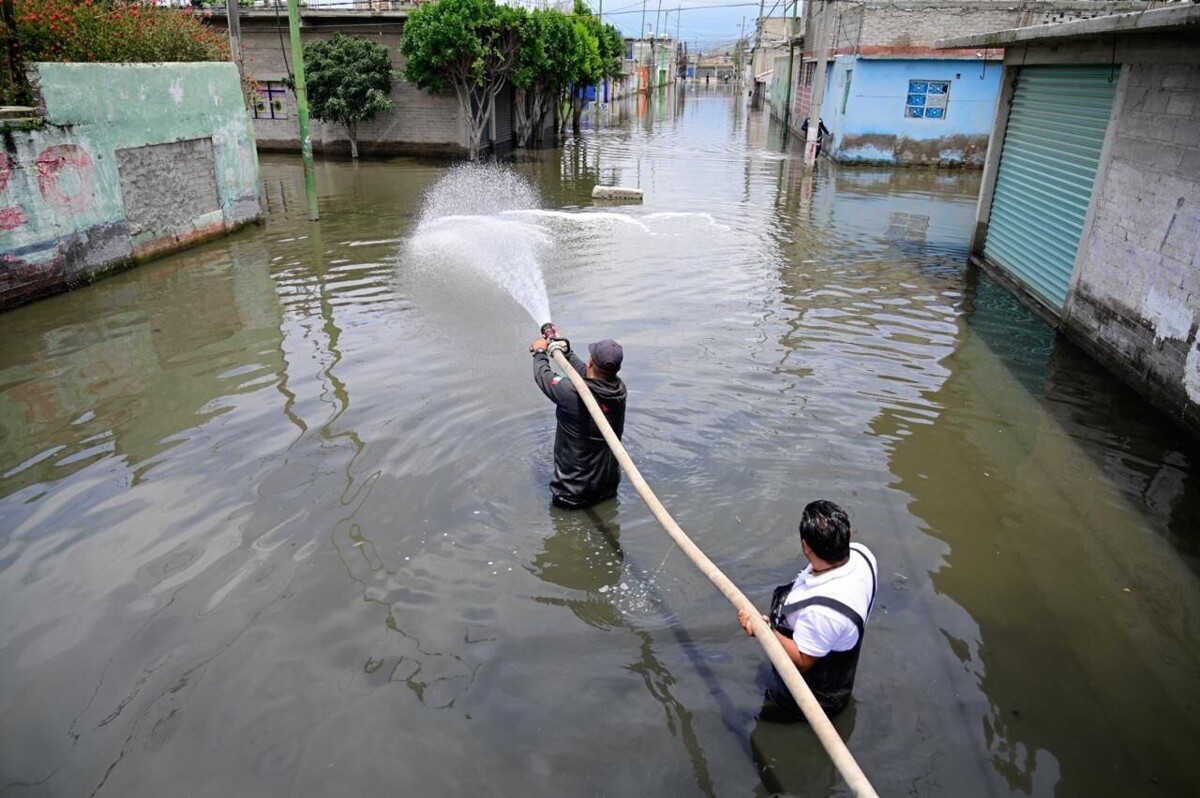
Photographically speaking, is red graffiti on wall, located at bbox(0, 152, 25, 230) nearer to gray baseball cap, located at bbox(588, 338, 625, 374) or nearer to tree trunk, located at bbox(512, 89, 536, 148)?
gray baseball cap, located at bbox(588, 338, 625, 374)

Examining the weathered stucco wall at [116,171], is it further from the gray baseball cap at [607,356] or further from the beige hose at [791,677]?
the beige hose at [791,677]

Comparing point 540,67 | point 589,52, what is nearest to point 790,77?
point 589,52

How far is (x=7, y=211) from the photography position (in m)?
10.0

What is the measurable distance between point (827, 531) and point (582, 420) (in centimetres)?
249

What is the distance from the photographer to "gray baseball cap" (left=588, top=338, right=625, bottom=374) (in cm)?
529

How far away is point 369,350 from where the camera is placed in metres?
9.16

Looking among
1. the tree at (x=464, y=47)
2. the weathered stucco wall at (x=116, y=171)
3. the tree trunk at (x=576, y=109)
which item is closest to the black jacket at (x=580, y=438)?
the weathered stucco wall at (x=116, y=171)

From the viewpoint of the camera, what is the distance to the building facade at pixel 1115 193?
7676 millimetres

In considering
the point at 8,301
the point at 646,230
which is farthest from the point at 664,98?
the point at 8,301

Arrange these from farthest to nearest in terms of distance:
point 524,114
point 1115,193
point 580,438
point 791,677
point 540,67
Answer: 1. point 524,114
2. point 540,67
3. point 1115,193
4. point 580,438
5. point 791,677

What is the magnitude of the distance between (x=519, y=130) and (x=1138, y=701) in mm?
30005

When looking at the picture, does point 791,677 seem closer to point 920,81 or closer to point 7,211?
point 7,211

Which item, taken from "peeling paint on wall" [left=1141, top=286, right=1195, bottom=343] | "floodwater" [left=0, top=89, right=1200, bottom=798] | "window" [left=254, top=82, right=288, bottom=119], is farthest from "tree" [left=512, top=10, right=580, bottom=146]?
"peeling paint on wall" [left=1141, top=286, right=1195, bottom=343]

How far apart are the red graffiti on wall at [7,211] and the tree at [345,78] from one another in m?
16.7
